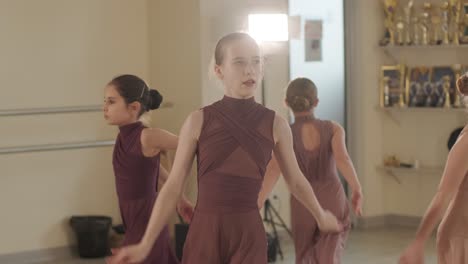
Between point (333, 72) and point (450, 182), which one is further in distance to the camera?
point (333, 72)

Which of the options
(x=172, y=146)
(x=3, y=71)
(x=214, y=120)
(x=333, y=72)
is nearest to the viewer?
(x=214, y=120)

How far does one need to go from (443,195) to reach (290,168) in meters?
0.54

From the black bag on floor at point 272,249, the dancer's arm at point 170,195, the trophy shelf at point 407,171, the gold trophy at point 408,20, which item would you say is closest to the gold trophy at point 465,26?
the gold trophy at point 408,20

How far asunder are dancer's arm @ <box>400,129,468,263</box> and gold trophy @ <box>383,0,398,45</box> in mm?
4558

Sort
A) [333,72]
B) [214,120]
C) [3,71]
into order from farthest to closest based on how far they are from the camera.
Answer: [333,72], [3,71], [214,120]

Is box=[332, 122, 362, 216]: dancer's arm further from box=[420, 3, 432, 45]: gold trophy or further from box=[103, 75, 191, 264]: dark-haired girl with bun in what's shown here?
box=[420, 3, 432, 45]: gold trophy

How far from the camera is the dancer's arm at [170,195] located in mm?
3014

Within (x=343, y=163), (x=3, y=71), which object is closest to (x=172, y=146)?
(x=343, y=163)

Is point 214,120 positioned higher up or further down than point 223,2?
further down

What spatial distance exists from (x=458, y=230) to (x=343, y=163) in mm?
1273

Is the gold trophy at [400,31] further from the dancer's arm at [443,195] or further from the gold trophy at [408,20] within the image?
the dancer's arm at [443,195]

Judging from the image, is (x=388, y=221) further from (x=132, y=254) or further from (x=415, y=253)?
(x=132, y=254)

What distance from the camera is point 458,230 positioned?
10.9 feet

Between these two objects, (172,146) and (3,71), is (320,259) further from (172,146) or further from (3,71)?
(3,71)
